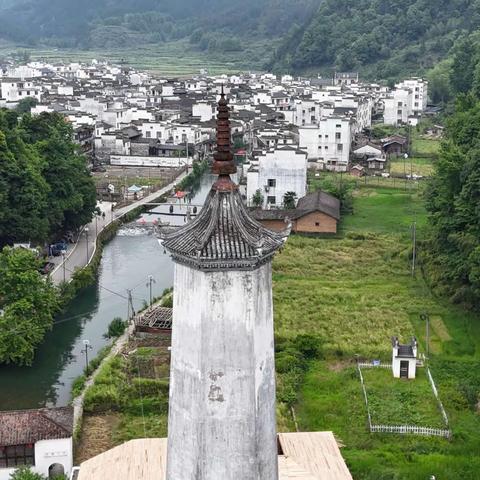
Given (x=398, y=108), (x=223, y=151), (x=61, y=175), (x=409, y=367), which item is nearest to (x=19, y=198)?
(x=61, y=175)

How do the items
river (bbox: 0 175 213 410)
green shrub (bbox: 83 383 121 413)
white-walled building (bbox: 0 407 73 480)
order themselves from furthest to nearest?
river (bbox: 0 175 213 410) < green shrub (bbox: 83 383 121 413) < white-walled building (bbox: 0 407 73 480)

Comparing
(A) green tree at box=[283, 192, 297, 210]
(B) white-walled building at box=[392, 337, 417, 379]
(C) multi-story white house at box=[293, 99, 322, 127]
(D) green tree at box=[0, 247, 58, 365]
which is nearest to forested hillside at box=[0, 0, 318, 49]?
(C) multi-story white house at box=[293, 99, 322, 127]

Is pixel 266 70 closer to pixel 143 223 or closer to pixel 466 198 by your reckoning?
pixel 143 223

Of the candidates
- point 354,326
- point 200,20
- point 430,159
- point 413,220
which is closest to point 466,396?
point 354,326

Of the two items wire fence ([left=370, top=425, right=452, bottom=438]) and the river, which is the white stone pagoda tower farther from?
the river

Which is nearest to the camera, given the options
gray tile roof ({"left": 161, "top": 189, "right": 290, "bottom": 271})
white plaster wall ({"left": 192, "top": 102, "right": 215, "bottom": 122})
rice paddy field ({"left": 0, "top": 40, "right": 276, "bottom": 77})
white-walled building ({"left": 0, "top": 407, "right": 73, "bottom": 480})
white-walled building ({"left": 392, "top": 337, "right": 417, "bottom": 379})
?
gray tile roof ({"left": 161, "top": 189, "right": 290, "bottom": 271})

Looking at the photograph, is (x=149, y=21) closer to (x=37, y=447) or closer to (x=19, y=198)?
(x=19, y=198)
